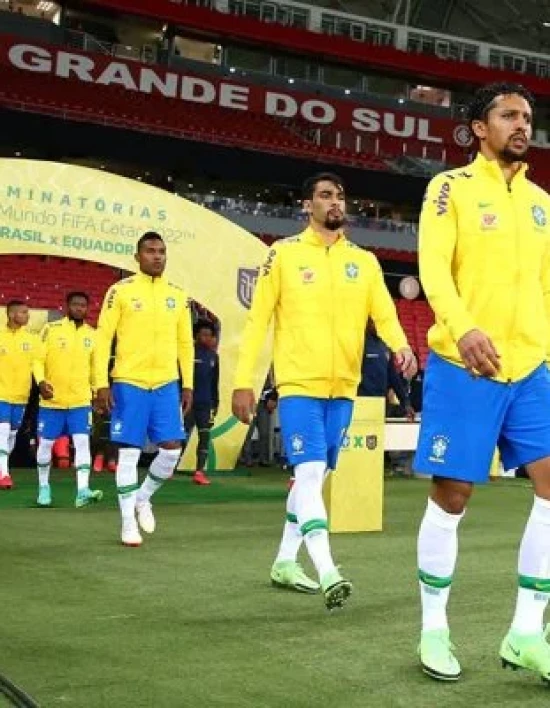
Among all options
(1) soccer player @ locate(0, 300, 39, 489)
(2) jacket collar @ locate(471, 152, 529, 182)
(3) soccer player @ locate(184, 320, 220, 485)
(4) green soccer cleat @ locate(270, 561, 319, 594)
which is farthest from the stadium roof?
(2) jacket collar @ locate(471, 152, 529, 182)

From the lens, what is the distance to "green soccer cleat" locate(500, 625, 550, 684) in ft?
11.8

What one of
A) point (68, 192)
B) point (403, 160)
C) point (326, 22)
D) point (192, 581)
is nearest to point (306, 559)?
point (192, 581)

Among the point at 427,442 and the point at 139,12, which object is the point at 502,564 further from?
the point at 139,12

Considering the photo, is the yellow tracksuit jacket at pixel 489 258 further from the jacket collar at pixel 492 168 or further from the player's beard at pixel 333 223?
the player's beard at pixel 333 223

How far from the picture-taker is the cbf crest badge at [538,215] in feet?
12.5

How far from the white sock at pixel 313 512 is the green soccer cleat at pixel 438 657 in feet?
3.49

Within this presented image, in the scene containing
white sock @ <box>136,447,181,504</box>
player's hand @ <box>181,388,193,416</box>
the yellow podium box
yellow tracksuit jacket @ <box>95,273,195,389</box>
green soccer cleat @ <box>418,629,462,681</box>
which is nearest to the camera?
green soccer cleat @ <box>418,629,462,681</box>

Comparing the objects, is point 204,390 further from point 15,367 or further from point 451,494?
point 451,494

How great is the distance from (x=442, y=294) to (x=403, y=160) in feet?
104

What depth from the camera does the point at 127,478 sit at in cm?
743

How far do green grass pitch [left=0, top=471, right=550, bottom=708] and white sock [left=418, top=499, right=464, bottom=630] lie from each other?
0.22 m

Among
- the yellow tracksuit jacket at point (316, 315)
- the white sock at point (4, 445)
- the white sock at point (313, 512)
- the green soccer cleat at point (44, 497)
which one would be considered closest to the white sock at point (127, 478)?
the yellow tracksuit jacket at point (316, 315)

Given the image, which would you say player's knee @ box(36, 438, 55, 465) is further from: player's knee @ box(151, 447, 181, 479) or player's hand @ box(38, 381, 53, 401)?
player's knee @ box(151, 447, 181, 479)

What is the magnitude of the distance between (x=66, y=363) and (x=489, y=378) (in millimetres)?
7287
